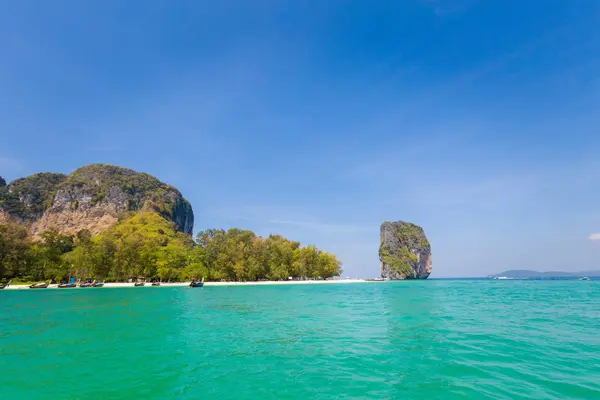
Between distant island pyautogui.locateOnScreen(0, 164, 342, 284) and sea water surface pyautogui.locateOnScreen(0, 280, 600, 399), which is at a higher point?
distant island pyautogui.locateOnScreen(0, 164, 342, 284)

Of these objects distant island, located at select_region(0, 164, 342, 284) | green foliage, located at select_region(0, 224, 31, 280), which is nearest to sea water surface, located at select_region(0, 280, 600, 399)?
distant island, located at select_region(0, 164, 342, 284)

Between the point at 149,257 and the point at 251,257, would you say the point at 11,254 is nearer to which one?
the point at 149,257

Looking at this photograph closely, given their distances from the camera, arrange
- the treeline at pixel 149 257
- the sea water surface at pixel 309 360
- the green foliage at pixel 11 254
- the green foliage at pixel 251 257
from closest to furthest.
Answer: the sea water surface at pixel 309 360 → the green foliage at pixel 11 254 → the treeline at pixel 149 257 → the green foliage at pixel 251 257

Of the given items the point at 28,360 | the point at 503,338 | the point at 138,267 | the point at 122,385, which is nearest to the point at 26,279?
the point at 138,267

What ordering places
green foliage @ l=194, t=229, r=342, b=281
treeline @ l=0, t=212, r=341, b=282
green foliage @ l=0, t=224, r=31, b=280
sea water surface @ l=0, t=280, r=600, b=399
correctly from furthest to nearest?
1. green foliage @ l=194, t=229, r=342, b=281
2. treeline @ l=0, t=212, r=341, b=282
3. green foliage @ l=0, t=224, r=31, b=280
4. sea water surface @ l=0, t=280, r=600, b=399

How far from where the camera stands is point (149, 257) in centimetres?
12562

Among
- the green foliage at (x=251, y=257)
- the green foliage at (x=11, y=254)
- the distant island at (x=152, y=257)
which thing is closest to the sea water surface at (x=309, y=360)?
the green foliage at (x=251, y=257)

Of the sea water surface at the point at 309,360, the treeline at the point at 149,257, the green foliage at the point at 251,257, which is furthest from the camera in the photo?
the green foliage at the point at 251,257

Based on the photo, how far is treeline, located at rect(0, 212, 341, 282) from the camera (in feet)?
370

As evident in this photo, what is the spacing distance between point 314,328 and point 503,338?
1158cm

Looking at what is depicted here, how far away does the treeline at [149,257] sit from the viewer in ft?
370

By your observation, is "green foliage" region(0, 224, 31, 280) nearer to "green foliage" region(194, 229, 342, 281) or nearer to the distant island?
the distant island

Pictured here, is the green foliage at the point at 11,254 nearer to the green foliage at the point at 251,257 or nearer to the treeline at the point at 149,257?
the treeline at the point at 149,257

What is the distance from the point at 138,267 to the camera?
122 m
